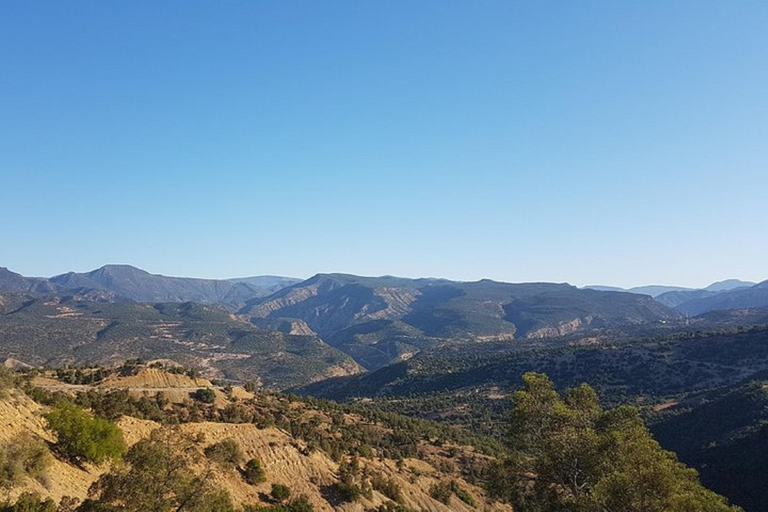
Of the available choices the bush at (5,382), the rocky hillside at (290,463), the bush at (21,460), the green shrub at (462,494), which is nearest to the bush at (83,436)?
the rocky hillside at (290,463)

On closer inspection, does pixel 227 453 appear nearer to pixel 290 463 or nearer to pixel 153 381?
pixel 290 463

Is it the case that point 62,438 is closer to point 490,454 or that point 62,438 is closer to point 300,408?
point 300,408

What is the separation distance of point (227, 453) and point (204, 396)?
20.8m

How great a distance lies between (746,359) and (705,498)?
375ft

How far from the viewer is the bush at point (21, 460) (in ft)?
54.6

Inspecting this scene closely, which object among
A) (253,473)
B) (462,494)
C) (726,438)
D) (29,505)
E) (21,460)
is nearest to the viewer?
(29,505)

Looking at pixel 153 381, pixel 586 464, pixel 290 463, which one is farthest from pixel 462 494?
pixel 153 381

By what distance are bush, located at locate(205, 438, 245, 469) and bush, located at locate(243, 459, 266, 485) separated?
0.71 m

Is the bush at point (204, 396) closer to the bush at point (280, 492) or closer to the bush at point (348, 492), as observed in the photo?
the bush at point (280, 492)

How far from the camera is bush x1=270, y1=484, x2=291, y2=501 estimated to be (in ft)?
100

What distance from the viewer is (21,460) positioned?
17594mm

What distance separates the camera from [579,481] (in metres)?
22.6

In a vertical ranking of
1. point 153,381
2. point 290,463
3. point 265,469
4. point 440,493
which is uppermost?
point 153,381

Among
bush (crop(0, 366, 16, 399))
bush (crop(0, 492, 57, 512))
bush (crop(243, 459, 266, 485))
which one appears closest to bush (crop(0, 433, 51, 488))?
bush (crop(0, 492, 57, 512))
